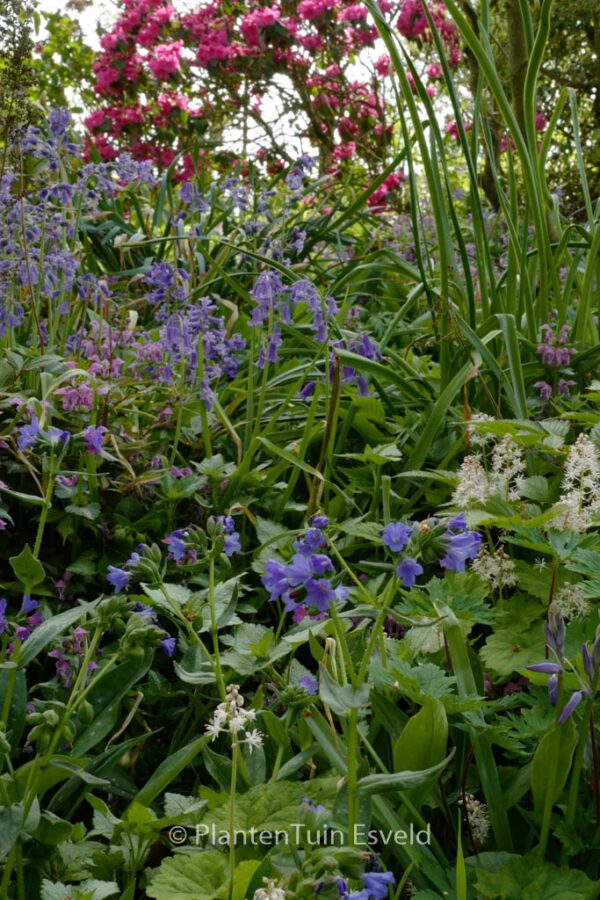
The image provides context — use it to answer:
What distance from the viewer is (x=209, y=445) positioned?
1.96m

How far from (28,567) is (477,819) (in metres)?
0.67

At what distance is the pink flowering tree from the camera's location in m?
5.53

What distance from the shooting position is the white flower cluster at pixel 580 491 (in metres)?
1.30

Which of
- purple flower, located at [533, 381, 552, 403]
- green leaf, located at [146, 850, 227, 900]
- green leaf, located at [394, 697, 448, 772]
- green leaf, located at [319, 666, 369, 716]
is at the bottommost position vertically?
green leaf, located at [146, 850, 227, 900]

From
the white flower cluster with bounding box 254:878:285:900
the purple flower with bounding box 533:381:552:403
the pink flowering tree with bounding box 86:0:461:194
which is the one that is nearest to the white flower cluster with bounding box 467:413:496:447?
the purple flower with bounding box 533:381:552:403

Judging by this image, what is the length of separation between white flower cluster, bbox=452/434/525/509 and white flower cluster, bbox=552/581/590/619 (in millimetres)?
183

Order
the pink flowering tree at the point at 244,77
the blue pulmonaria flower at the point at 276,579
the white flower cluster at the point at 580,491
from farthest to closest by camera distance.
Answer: the pink flowering tree at the point at 244,77 < the white flower cluster at the point at 580,491 < the blue pulmonaria flower at the point at 276,579

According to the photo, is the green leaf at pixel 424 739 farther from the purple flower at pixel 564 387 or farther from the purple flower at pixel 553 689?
the purple flower at pixel 564 387

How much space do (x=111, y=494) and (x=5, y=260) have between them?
0.78 metres

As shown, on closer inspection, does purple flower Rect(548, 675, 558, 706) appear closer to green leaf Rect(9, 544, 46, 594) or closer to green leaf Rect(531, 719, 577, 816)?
green leaf Rect(531, 719, 577, 816)

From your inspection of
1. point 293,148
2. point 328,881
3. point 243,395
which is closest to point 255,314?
point 243,395

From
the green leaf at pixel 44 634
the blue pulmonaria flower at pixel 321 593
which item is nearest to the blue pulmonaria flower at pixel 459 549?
the blue pulmonaria flower at pixel 321 593

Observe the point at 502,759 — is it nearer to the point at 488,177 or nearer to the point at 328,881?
the point at 328,881

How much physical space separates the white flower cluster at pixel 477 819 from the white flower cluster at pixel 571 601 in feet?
0.98
